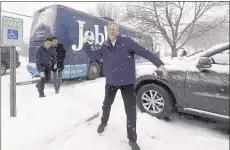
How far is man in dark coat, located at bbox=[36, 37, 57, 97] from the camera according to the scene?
5841 mm

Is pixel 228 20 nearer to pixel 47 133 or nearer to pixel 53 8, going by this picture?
pixel 53 8

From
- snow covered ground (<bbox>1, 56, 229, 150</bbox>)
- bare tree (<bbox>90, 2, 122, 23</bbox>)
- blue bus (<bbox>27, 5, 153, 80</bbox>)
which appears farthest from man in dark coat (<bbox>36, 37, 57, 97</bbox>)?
bare tree (<bbox>90, 2, 122, 23</bbox>)

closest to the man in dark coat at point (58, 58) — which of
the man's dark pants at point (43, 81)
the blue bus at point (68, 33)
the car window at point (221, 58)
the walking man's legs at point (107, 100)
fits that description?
the man's dark pants at point (43, 81)

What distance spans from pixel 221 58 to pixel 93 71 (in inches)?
273

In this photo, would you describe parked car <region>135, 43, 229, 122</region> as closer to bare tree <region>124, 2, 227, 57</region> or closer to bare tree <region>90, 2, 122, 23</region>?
bare tree <region>124, 2, 227, 57</region>

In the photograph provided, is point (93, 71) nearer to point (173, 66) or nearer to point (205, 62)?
point (173, 66)

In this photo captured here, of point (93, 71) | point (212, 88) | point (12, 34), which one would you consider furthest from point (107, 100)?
point (93, 71)

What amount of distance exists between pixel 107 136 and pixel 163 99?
4.47 feet

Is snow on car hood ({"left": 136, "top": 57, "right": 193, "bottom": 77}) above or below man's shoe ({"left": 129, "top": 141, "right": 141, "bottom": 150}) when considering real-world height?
above

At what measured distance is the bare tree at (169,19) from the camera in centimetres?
1502

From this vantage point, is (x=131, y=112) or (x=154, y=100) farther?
(x=154, y=100)

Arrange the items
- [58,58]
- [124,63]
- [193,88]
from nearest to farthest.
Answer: [124,63] → [193,88] → [58,58]

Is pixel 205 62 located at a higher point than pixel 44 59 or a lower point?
lower

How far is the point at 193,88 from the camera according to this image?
3.87 meters
